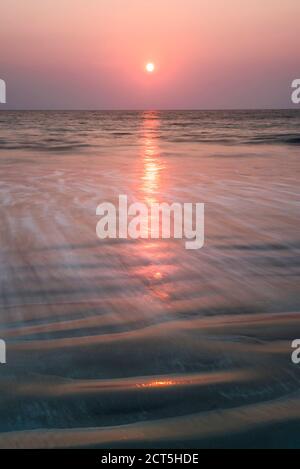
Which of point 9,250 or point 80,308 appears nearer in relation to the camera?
point 80,308

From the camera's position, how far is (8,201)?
752 centimetres

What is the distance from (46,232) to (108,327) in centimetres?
256

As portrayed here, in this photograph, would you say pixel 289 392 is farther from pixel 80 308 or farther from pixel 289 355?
pixel 80 308

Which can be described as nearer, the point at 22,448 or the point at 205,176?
the point at 22,448

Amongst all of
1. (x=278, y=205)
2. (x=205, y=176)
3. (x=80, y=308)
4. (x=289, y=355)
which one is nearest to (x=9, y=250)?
(x=80, y=308)

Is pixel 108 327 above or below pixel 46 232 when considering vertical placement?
below

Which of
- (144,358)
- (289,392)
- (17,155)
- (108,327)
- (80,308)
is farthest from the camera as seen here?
(17,155)

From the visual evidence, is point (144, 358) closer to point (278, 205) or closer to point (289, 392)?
point (289, 392)

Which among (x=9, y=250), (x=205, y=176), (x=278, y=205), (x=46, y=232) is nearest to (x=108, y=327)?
(x=9, y=250)

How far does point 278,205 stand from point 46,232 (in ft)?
10.8

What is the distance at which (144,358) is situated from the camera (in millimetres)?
2838
